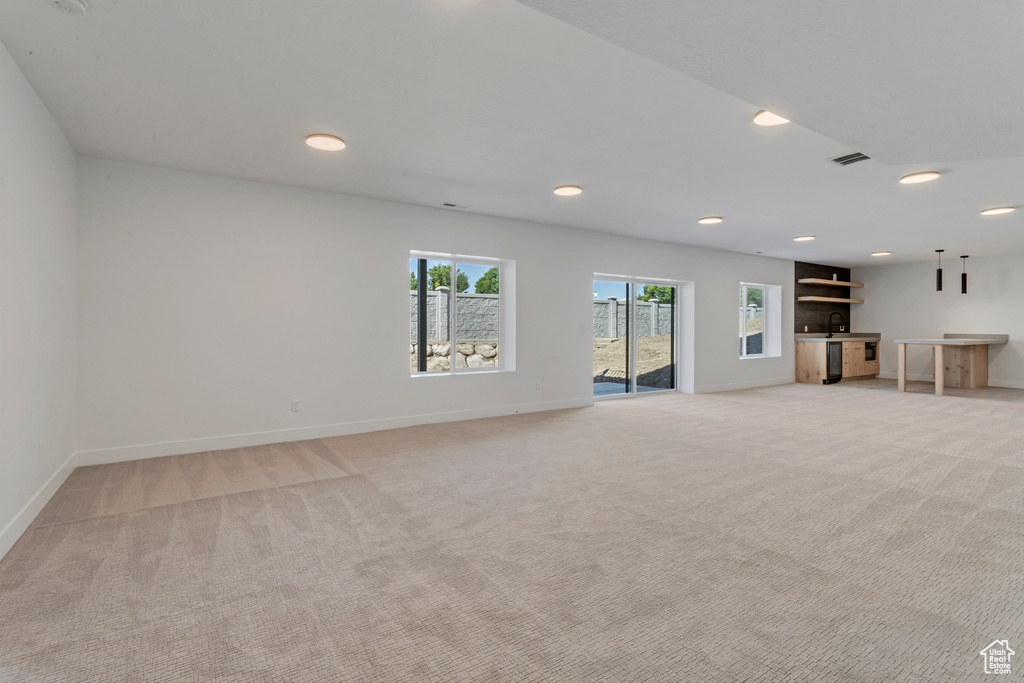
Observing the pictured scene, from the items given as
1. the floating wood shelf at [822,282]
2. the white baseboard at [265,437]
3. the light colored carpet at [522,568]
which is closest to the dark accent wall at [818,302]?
the floating wood shelf at [822,282]

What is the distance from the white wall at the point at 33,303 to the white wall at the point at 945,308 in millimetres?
13385

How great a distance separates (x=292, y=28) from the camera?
7.53ft

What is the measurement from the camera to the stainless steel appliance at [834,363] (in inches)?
381

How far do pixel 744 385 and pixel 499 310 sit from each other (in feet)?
17.2

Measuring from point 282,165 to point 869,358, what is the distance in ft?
38.3

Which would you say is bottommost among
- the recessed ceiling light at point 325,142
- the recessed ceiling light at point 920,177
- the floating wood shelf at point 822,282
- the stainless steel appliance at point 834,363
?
the stainless steel appliance at point 834,363

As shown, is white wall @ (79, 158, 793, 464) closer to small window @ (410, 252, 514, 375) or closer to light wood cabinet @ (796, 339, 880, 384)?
small window @ (410, 252, 514, 375)

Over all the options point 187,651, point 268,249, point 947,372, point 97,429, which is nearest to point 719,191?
point 268,249

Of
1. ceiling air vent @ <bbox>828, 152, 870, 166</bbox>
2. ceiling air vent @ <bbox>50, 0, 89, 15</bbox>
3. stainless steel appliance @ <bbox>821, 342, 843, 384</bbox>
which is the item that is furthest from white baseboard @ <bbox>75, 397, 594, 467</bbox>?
stainless steel appliance @ <bbox>821, 342, 843, 384</bbox>

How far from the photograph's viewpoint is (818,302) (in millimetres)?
10750

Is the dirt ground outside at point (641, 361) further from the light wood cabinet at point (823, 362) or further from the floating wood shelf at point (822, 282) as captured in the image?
the floating wood shelf at point (822, 282)

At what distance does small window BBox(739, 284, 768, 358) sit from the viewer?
9.38 m

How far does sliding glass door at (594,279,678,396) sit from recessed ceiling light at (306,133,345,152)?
456cm

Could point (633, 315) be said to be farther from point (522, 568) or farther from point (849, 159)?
point (522, 568)
